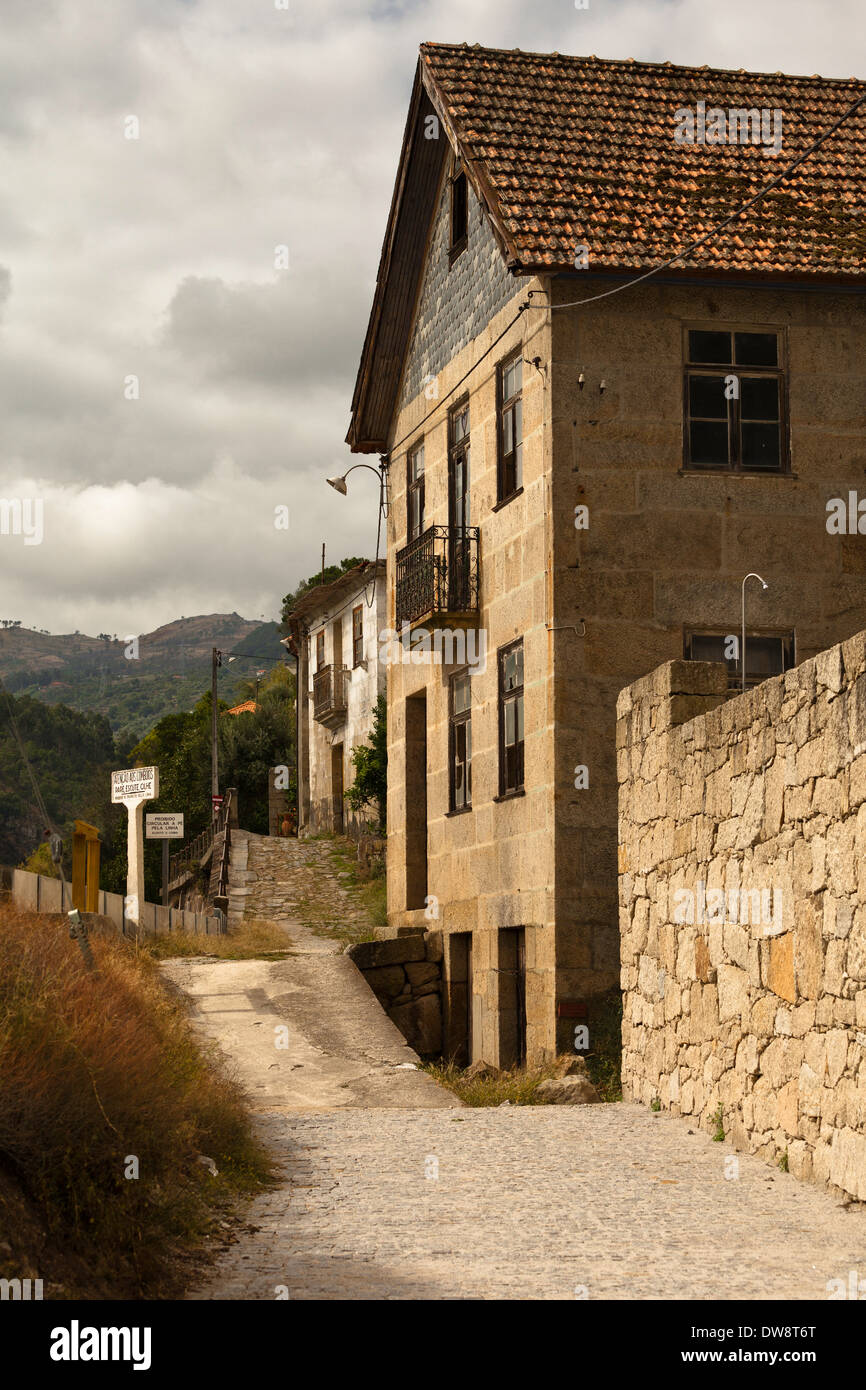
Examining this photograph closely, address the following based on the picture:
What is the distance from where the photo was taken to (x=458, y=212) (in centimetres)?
2122

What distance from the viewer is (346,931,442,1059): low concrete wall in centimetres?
2039

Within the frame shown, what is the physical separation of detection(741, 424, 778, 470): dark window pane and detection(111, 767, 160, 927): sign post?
8.32m

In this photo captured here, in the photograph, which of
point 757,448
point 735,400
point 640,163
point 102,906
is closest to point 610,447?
point 735,400

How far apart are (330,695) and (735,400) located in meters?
31.0

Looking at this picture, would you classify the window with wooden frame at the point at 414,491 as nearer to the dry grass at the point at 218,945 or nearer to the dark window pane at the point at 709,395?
the dark window pane at the point at 709,395

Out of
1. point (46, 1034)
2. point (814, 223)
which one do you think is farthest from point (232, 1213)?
point (814, 223)

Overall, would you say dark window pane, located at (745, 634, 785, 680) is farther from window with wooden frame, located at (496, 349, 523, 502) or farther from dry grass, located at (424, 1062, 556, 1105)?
dry grass, located at (424, 1062, 556, 1105)

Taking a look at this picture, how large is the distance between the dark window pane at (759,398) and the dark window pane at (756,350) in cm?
18

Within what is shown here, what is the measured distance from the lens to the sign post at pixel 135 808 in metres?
21.1

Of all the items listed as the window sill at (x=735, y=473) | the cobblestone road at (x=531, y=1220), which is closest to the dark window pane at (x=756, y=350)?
the window sill at (x=735, y=473)

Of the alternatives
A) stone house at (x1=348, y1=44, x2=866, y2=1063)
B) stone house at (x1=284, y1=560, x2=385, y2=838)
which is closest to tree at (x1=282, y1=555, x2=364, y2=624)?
stone house at (x1=284, y1=560, x2=385, y2=838)

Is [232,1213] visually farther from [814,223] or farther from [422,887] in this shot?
[422,887]

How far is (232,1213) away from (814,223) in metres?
Result: 13.4

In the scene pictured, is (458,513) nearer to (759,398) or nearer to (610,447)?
(610,447)
